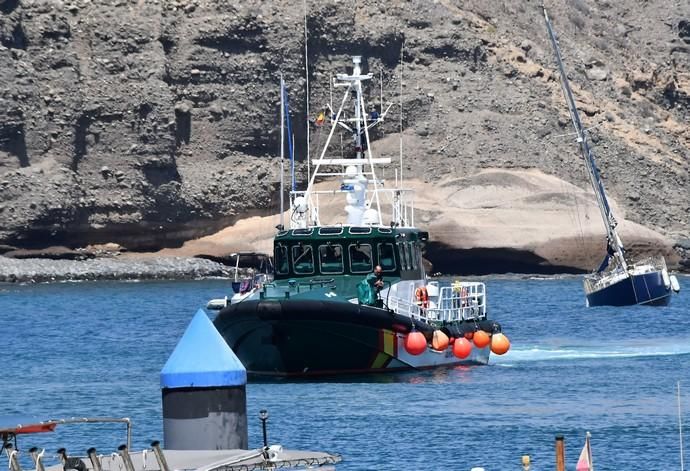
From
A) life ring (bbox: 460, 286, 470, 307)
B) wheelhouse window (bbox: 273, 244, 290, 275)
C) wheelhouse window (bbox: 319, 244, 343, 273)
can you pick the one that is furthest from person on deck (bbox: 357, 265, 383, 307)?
life ring (bbox: 460, 286, 470, 307)

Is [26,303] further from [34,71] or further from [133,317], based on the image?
[34,71]

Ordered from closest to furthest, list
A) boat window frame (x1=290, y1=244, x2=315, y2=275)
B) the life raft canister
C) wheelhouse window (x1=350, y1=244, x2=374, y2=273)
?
wheelhouse window (x1=350, y1=244, x2=374, y2=273)
boat window frame (x1=290, y1=244, x2=315, y2=275)
the life raft canister

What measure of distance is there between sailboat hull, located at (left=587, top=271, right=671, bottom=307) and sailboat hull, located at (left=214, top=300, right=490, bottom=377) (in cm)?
3343

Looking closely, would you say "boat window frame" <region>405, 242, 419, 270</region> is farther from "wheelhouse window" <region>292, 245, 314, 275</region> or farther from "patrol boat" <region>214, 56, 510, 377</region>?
"wheelhouse window" <region>292, 245, 314, 275</region>

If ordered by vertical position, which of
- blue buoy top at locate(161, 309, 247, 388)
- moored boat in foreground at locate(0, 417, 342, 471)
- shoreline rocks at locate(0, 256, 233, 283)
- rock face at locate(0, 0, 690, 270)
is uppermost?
rock face at locate(0, 0, 690, 270)

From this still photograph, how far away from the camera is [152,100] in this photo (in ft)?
379

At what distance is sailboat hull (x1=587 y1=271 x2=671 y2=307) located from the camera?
80000 mm

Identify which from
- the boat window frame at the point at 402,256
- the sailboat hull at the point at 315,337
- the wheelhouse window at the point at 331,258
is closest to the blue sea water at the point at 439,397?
the sailboat hull at the point at 315,337

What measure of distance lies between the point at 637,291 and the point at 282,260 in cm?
3417

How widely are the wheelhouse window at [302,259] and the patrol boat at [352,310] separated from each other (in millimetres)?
24

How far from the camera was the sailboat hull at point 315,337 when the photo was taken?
45219 mm

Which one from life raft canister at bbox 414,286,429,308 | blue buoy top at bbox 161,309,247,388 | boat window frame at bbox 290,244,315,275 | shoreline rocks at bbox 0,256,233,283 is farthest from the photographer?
shoreline rocks at bbox 0,256,233,283

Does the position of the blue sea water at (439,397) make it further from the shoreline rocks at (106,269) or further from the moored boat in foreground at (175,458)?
the shoreline rocks at (106,269)

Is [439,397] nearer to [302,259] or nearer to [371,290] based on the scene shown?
[371,290]
